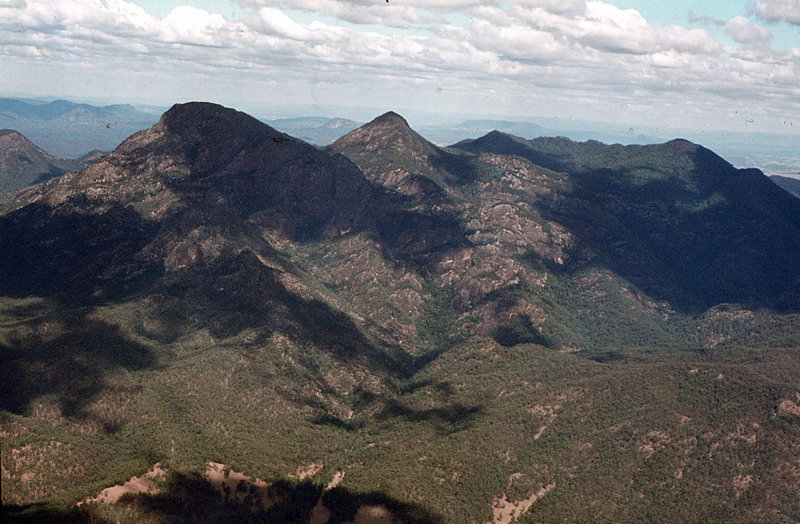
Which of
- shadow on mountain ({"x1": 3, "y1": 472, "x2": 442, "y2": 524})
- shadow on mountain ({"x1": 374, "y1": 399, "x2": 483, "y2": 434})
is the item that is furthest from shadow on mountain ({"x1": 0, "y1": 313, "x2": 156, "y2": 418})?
shadow on mountain ({"x1": 374, "y1": 399, "x2": 483, "y2": 434})

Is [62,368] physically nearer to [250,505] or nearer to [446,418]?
[250,505]

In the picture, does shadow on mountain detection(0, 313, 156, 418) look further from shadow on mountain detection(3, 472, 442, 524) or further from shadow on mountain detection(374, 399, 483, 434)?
shadow on mountain detection(374, 399, 483, 434)

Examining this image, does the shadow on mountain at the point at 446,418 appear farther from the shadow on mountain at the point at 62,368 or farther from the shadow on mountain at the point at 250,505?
the shadow on mountain at the point at 62,368

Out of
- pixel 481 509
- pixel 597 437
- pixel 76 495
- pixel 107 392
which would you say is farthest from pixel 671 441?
pixel 107 392

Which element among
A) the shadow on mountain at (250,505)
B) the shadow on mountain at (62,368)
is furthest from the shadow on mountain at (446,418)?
the shadow on mountain at (62,368)

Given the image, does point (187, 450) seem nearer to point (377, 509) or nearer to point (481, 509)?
point (377, 509)
